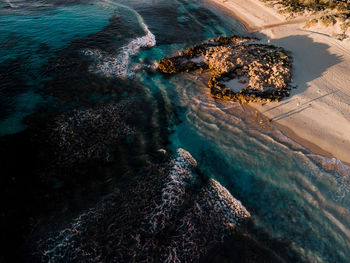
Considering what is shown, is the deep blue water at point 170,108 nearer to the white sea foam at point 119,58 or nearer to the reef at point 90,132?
the white sea foam at point 119,58

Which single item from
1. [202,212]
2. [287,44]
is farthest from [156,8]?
[202,212]

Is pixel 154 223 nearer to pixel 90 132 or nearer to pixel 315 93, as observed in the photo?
pixel 90 132

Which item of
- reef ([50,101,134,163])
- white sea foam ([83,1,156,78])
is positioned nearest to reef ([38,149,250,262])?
reef ([50,101,134,163])

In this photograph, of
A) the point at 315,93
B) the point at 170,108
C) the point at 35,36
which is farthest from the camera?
the point at 35,36

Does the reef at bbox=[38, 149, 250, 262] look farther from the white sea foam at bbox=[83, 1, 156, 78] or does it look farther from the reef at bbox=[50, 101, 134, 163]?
the white sea foam at bbox=[83, 1, 156, 78]

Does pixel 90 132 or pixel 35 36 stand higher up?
pixel 35 36

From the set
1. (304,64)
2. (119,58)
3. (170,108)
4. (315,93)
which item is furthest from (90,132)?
(304,64)
